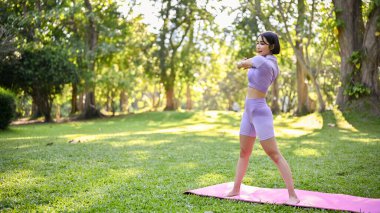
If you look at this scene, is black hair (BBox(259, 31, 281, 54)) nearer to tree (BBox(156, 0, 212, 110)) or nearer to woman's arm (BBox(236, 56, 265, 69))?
woman's arm (BBox(236, 56, 265, 69))

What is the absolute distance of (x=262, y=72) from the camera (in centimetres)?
486

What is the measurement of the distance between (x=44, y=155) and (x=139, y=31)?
2494 centimetres

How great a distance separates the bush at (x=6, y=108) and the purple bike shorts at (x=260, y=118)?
46.3ft

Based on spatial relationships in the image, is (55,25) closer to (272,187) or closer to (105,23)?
(105,23)

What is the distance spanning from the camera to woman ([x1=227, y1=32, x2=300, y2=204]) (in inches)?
189

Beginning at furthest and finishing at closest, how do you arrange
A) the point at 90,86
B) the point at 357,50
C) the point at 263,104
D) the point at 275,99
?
the point at 275,99 < the point at 90,86 < the point at 357,50 < the point at 263,104

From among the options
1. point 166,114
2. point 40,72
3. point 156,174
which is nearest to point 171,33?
point 166,114

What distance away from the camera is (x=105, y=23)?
Result: 28.8 metres

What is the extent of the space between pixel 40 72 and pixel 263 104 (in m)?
21.6

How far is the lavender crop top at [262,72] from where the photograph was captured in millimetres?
4836

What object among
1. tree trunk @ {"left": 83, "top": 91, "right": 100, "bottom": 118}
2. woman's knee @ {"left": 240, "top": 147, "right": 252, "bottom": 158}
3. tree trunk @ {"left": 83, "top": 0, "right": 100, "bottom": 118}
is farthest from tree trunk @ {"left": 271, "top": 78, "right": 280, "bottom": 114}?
woman's knee @ {"left": 240, "top": 147, "right": 252, "bottom": 158}

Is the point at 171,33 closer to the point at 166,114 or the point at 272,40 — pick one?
the point at 166,114

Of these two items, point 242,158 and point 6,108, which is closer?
point 242,158

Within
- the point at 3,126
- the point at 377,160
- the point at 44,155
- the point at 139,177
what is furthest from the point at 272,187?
the point at 3,126
